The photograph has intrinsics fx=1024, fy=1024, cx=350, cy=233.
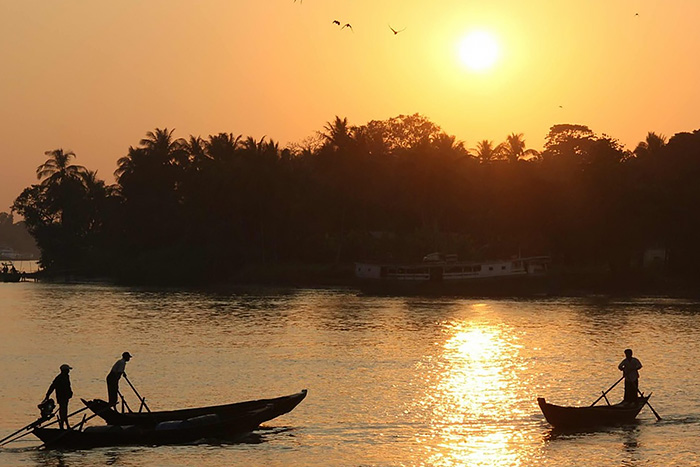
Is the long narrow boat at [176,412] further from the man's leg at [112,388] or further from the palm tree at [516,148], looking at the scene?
the palm tree at [516,148]

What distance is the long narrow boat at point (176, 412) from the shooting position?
3134 centimetres

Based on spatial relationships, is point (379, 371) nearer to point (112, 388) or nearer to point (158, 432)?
point (112, 388)

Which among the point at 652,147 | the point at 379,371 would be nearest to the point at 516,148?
the point at 652,147

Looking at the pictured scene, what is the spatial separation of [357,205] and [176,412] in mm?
87999

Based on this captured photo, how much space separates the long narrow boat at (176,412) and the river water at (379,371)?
101cm

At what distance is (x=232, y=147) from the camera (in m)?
132

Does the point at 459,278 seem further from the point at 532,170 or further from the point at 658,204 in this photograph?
the point at 658,204

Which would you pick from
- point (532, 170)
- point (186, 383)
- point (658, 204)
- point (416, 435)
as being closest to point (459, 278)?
point (532, 170)

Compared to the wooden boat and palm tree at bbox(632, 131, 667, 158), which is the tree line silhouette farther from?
the wooden boat

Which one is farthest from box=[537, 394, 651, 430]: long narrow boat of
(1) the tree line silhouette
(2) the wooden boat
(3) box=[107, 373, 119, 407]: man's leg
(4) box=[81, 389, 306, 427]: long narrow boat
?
(1) the tree line silhouette

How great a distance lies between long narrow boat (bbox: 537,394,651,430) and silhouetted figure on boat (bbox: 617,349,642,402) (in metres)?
0.28

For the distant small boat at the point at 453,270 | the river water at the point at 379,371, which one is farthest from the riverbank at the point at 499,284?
the river water at the point at 379,371

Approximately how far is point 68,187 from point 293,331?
8737 cm

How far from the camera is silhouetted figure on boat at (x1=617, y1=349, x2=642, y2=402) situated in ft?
110
